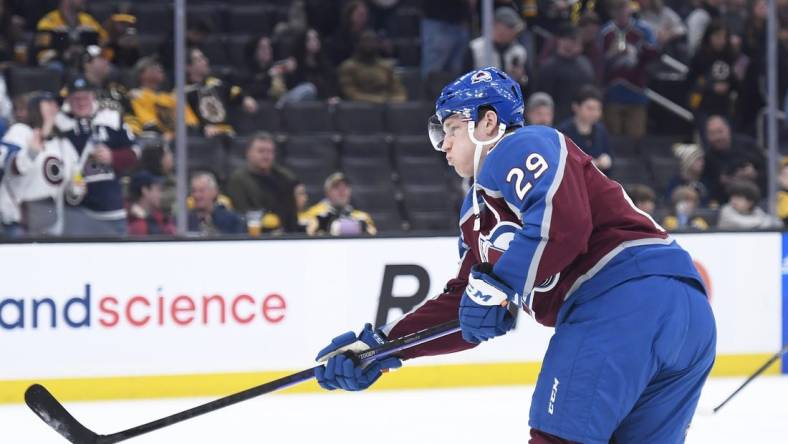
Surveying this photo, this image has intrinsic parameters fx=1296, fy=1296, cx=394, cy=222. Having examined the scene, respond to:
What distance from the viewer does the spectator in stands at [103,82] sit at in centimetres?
653

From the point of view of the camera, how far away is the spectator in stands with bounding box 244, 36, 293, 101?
7.75 metres

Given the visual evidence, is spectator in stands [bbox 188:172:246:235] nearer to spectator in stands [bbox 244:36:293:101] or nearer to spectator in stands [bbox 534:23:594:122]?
spectator in stands [bbox 244:36:293:101]

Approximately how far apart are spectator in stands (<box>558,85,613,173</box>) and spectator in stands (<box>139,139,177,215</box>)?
6.90ft

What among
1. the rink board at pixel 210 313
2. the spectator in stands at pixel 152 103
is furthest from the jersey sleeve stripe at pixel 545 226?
the spectator in stands at pixel 152 103

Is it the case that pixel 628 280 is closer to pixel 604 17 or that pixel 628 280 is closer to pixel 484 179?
pixel 484 179

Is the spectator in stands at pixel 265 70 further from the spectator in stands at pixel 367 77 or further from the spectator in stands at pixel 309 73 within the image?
the spectator in stands at pixel 367 77

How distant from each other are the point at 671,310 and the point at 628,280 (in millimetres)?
103

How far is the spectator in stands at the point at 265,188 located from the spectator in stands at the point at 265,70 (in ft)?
3.44

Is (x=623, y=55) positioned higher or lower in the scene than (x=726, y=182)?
higher

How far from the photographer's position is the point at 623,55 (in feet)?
26.9

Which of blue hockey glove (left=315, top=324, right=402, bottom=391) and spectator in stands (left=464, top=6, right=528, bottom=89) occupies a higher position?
spectator in stands (left=464, top=6, right=528, bottom=89)

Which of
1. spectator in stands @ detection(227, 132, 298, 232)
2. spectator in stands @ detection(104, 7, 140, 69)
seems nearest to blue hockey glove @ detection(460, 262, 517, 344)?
spectator in stands @ detection(227, 132, 298, 232)

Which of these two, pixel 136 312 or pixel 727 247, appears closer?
pixel 136 312

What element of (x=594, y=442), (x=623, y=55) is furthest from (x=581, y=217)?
(x=623, y=55)
